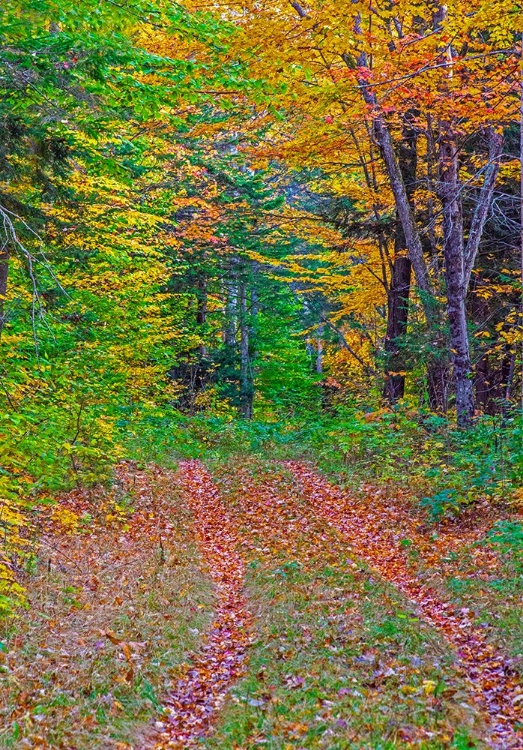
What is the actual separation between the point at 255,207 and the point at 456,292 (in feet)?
38.7

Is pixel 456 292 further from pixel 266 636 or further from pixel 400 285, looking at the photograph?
pixel 266 636

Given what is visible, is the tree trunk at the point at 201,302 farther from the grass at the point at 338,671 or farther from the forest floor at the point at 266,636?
the grass at the point at 338,671

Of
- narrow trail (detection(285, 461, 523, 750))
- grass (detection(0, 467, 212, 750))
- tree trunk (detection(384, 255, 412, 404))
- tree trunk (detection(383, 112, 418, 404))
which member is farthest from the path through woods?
tree trunk (detection(384, 255, 412, 404))

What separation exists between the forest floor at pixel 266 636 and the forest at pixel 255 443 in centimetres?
4

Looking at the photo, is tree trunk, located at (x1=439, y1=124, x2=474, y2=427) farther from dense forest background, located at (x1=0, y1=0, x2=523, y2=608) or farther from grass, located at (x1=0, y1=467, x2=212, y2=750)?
grass, located at (x1=0, y1=467, x2=212, y2=750)

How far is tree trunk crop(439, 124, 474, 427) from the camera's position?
1370 centimetres

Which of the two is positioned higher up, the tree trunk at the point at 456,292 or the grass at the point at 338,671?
the tree trunk at the point at 456,292

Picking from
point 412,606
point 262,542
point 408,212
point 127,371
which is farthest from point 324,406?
point 412,606

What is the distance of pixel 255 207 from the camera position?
939 inches

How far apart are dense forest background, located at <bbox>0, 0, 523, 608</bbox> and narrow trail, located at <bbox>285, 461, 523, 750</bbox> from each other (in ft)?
4.20

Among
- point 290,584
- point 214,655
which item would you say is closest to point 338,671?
point 214,655

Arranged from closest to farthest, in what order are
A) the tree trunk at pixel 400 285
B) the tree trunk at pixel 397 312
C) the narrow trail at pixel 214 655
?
1. the narrow trail at pixel 214 655
2. the tree trunk at pixel 400 285
3. the tree trunk at pixel 397 312

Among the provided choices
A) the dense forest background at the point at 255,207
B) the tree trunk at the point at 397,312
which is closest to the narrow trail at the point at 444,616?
the dense forest background at the point at 255,207

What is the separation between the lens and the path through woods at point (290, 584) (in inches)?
205
